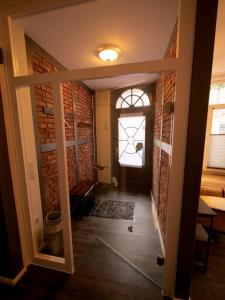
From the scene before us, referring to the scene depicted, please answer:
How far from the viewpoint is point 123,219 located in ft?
8.05

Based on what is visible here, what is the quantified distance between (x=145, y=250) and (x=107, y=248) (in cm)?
50

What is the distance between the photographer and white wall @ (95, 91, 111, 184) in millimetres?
3742

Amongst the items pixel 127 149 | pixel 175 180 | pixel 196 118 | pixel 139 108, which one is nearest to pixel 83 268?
pixel 175 180

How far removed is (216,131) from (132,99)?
6.71ft

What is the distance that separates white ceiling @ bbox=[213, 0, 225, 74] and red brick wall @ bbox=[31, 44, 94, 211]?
2.16 meters

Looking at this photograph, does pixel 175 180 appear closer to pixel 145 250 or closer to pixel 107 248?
pixel 145 250

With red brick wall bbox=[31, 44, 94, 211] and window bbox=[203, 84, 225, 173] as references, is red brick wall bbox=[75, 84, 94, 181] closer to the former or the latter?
red brick wall bbox=[31, 44, 94, 211]

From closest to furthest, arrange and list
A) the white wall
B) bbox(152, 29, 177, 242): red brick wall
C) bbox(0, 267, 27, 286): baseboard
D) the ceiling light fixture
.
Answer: bbox(0, 267, 27, 286): baseboard, bbox(152, 29, 177, 242): red brick wall, the ceiling light fixture, the white wall

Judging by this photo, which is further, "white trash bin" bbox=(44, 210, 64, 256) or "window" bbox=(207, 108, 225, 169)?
"window" bbox=(207, 108, 225, 169)

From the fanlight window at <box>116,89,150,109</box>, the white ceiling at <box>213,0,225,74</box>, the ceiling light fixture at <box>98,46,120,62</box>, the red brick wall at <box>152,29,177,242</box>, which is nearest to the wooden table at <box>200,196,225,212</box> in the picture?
the red brick wall at <box>152,29,177,242</box>

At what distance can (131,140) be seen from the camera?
3562 millimetres

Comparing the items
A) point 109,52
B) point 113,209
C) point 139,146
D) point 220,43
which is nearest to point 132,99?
point 139,146

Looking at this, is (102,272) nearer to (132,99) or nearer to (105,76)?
(105,76)

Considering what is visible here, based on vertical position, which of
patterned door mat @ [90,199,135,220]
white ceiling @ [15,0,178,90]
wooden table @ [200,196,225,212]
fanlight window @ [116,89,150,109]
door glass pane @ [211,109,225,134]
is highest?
white ceiling @ [15,0,178,90]
